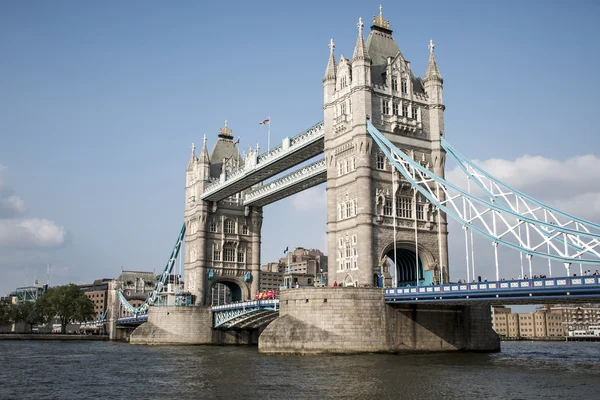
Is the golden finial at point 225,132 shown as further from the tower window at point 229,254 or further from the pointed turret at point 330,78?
the pointed turret at point 330,78

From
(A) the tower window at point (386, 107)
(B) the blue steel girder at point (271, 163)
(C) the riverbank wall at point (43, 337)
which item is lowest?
(C) the riverbank wall at point (43, 337)

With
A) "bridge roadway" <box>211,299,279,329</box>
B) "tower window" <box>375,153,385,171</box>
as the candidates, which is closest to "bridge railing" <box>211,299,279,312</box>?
"bridge roadway" <box>211,299,279,329</box>

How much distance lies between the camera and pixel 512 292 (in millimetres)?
42375

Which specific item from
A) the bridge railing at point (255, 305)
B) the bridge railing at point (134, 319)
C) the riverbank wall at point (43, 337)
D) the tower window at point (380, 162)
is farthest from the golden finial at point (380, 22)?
the riverbank wall at point (43, 337)

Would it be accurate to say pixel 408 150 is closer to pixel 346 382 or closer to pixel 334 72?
pixel 334 72

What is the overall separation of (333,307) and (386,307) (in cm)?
426

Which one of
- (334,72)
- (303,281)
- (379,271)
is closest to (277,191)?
(303,281)

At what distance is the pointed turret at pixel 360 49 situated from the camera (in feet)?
190

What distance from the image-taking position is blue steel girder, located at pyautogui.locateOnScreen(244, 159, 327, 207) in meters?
70.0

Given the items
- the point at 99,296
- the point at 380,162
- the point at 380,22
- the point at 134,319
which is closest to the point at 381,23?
the point at 380,22

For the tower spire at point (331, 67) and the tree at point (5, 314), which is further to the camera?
the tree at point (5, 314)

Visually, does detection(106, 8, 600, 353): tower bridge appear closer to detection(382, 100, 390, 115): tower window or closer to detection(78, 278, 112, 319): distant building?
detection(382, 100, 390, 115): tower window

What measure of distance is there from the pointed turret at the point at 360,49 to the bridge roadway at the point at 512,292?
20.9m

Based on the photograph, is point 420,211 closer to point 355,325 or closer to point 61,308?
point 355,325
